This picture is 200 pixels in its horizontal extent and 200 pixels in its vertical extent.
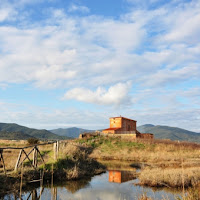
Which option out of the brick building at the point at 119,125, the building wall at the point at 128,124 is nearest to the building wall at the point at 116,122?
the brick building at the point at 119,125

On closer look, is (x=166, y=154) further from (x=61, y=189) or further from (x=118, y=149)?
(x=61, y=189)

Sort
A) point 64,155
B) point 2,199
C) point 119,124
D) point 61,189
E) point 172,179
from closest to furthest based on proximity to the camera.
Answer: point 2,199
point 61,189
point 172,179
point 64,155
point 119,124

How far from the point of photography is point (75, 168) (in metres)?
22.4

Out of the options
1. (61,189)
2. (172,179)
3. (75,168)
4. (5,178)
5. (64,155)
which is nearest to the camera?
(5,178)

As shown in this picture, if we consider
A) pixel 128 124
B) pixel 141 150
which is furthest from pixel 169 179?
pixel 128 124

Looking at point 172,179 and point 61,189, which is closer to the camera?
point 61,189

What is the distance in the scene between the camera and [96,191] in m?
18.1

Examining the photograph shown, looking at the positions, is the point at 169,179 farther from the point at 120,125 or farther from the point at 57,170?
the point at 120,125

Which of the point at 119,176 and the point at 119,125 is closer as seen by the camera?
the point at 119,176

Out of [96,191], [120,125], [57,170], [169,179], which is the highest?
[120,125]

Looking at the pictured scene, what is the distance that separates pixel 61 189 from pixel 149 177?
24.6 feet

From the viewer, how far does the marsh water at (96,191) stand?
15820 mm

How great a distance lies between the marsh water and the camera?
15.8 meters

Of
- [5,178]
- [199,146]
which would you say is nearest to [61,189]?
[5,178]
